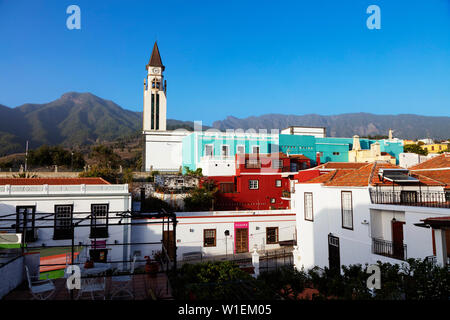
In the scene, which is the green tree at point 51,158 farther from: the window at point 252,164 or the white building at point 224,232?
the white building at point 224,232

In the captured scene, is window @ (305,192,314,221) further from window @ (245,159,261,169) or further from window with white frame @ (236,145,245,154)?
window with white frame @ (236,145,245,154)

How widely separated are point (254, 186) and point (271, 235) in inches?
222

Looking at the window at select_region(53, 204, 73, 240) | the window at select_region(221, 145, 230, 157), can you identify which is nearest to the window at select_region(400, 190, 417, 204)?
the window at select_region(53, 204, 73, 240)

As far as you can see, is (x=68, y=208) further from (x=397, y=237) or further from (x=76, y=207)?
(x=397, y=237)

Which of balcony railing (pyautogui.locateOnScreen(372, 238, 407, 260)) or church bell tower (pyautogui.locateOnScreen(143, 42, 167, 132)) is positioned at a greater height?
church bell tower (pyautogui.locateOnScreen(143, 42, 167, 132))

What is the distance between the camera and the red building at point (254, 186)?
82.8 feet

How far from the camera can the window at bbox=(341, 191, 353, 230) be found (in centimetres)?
1351

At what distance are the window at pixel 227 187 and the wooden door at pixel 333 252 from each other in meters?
11.7

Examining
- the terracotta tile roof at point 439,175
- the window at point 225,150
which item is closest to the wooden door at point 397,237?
the terracotta tile roof at point 439,175

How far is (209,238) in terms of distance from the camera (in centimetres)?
1962

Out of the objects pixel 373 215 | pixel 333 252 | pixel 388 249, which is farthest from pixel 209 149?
pixel 388 249

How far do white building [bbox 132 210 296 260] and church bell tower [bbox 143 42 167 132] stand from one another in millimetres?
25893

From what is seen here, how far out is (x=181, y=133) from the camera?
4175cm
